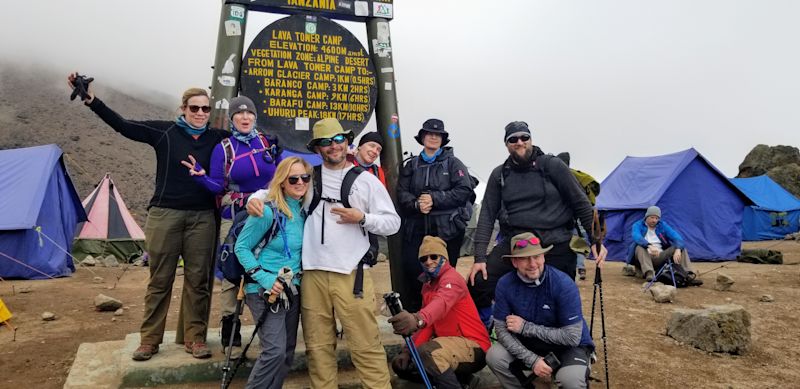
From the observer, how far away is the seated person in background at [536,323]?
388cm

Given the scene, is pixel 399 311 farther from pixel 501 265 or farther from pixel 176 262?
pixel 176 262

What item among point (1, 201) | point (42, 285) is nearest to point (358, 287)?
point (42, 285)

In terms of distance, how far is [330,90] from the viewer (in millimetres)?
5648

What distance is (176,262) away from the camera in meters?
4.39

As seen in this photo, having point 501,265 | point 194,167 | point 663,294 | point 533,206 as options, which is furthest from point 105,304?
point 663,294

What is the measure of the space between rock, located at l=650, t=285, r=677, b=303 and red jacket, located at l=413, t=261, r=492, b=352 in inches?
227

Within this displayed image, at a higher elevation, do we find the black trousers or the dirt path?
the black trousers

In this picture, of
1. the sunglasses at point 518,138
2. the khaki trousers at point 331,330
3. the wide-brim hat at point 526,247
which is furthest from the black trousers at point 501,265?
the khaki trousers at point 331,330

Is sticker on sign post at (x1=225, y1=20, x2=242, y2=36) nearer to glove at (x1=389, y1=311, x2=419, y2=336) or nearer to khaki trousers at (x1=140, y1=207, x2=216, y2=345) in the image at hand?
khaki trousers at (x1=140, y1=207, x2=216, y2=345)

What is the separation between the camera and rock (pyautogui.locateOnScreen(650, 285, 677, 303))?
880cm

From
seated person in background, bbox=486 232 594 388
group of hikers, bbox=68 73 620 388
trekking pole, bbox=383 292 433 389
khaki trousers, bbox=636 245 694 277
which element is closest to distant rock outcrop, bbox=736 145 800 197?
khaki trousers, bbox=636 245 694 277

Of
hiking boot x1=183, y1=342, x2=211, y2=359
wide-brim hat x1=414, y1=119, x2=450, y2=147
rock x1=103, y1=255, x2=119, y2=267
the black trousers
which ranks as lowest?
hiking boot x1=183, y1=342, x2=211, y2=359

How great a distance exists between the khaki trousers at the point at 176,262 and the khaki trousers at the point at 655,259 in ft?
30.3

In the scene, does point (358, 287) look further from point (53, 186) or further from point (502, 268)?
point (53, 186)
